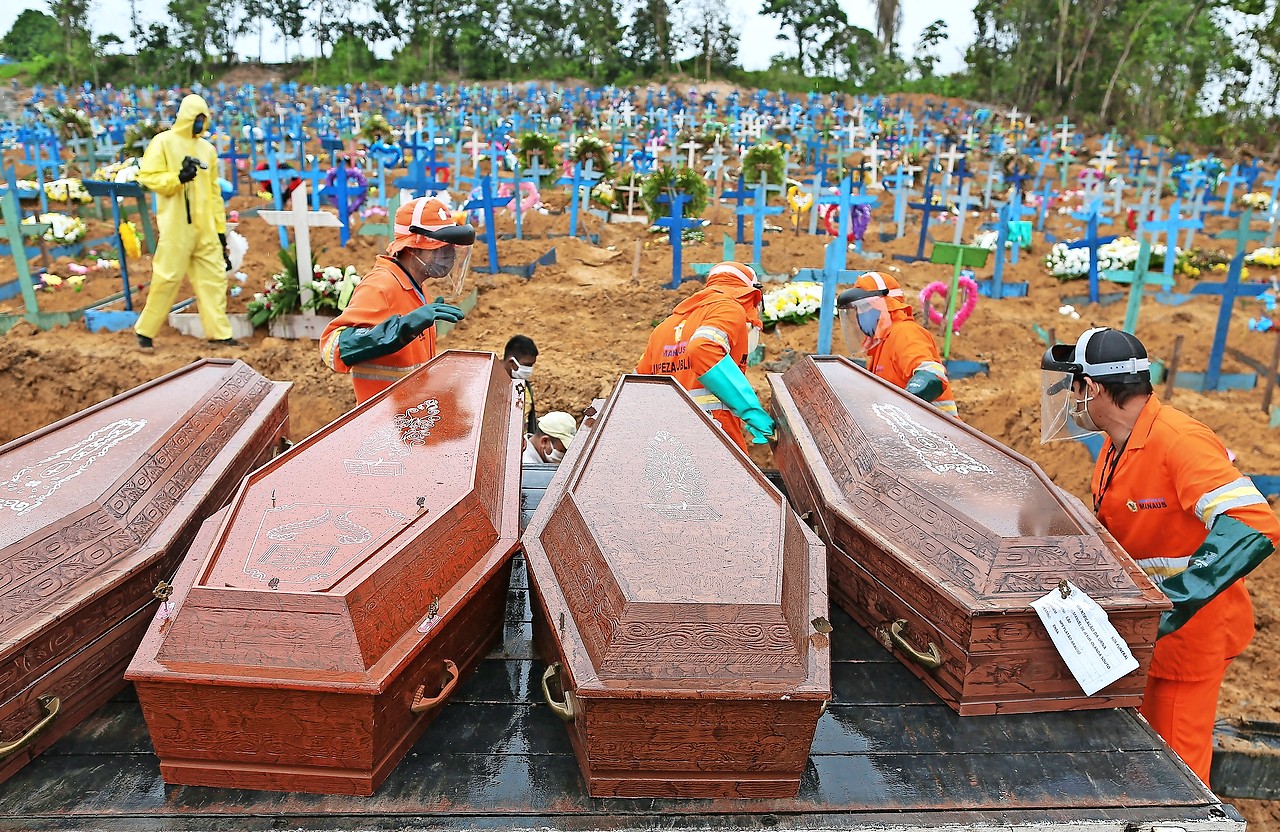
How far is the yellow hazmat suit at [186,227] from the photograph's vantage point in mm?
7746

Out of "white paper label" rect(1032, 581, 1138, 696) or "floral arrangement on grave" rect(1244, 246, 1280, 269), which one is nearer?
"white paper label" rect(1032, 581, 1138, 696)

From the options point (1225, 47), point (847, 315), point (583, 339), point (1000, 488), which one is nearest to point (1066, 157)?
point (1225, 47)

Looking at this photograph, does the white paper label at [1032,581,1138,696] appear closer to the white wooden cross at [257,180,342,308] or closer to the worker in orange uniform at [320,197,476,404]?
the worker in orange uniform at [320,197,476,404]

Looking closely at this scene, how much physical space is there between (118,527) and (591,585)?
4.36ft

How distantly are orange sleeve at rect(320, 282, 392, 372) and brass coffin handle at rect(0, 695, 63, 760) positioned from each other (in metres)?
1.82

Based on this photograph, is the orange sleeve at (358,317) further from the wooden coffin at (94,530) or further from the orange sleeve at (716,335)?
the orange sleeve at (716,335)

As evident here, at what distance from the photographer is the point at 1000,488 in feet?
8.39

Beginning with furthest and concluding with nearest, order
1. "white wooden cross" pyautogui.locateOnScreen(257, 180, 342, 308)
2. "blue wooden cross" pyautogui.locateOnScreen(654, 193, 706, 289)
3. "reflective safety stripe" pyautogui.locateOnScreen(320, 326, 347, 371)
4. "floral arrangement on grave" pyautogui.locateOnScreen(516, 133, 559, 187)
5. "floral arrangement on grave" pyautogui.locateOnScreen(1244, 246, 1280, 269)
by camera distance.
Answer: "floral arrangement on grave" pyautogui.locateOnScreen(516, 133, 559, 187) < "floral arrangement on grave" pyautogui.locateOnScreen(1244, 246, 1280, 269) < "blue wooden cross" pyautogui.locateOnScreen(654, 193, 706, 289) < "white wooden cross" pyautogui.locateOnScreen(257, 180, 342, 308) < "reflective safety stripe" pyautogui.locateOnScreen(320, 326, 347, 371)

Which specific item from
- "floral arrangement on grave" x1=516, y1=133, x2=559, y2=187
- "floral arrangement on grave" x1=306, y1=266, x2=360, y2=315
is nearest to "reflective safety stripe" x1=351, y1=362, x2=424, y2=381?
"floral arrangement on grave" x1=306, y1=266, x2=360, y2=315

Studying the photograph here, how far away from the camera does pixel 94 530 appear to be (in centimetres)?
215

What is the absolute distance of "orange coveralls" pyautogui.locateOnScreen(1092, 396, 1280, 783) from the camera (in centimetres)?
246

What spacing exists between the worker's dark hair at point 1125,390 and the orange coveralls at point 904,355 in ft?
4.12

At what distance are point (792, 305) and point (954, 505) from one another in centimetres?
723

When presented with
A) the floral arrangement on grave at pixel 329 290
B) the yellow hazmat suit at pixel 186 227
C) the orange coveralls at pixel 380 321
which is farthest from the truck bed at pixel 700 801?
the yellow hazmat suit at pixel 186 227
